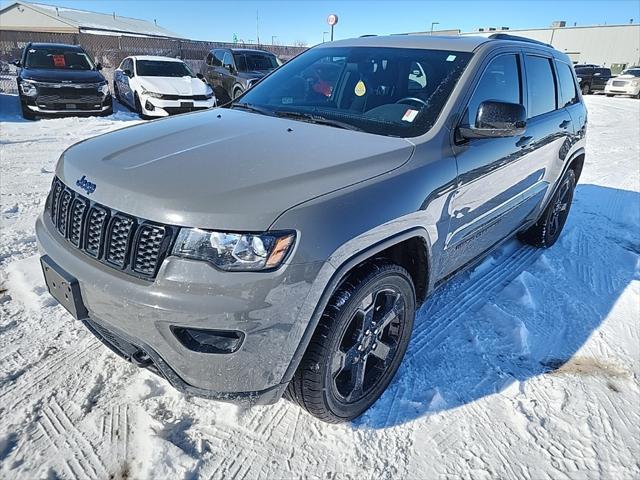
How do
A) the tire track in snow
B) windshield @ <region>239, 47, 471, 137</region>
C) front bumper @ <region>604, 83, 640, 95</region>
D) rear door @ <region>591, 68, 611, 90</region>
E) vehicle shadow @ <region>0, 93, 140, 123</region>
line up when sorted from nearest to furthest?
the tire track in snow → windshield @ <region>239, 47, 471, 137</region> → vehicle shadow @ <region>0, 93, 140, 123</region> → front bumper @ <region>604, 83, 640, 95</region> → rear door @ <region>591, 68, 611, 90</region>

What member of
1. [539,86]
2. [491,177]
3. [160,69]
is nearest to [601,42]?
[160,69]

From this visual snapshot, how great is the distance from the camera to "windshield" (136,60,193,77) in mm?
11363

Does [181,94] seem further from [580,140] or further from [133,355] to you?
[133,355]

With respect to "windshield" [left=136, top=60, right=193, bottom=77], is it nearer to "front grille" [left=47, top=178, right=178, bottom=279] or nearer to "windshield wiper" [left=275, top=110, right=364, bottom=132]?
"windshield wiper" [left=275, top=110, right=364, bottom=132]

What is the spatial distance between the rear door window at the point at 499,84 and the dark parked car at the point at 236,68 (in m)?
9.73

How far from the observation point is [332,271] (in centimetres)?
179

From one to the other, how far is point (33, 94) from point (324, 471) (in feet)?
34.1

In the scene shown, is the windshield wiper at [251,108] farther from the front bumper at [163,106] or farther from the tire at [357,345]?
the front bumper at [163,106]

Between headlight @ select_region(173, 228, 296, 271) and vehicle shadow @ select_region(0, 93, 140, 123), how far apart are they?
33.0 feet

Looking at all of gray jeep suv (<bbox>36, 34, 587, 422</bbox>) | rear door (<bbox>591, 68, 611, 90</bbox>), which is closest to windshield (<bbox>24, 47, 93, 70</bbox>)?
gray jeep suv (<bbox>36, 34, 587, 422</bbox>)

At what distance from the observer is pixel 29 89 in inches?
369

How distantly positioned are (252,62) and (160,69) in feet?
8.80

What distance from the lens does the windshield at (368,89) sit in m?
2.55

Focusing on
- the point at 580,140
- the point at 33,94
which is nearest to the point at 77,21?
the point at 33,94
